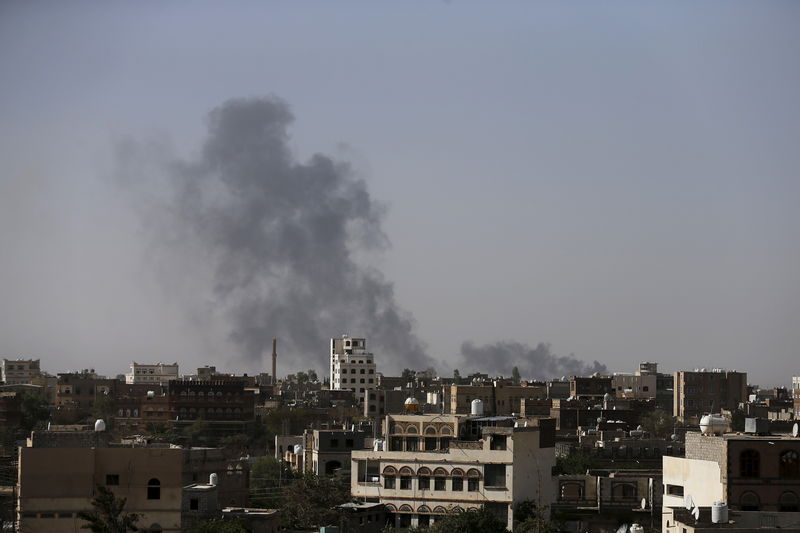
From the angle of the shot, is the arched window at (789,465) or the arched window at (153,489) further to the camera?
the arched window at (789,465)

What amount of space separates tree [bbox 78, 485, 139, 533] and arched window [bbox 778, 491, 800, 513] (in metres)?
21.3

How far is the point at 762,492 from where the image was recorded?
184 feet

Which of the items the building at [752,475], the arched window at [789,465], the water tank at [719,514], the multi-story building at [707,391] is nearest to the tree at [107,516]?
the water tank at [719,514]

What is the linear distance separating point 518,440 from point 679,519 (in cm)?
2445

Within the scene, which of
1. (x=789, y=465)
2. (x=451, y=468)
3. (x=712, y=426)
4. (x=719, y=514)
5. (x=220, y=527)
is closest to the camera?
(x=719, y=514)

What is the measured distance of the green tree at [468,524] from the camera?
66.0m

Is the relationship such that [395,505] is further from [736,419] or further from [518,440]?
[736,419]

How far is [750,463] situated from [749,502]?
1.29 metres

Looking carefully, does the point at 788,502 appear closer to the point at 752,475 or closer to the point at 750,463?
the point at 752,475

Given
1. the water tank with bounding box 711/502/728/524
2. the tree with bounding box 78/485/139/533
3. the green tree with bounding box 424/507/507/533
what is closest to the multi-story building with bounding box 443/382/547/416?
the green tree with bounding box 424/507/507/533

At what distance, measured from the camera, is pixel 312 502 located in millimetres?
70000

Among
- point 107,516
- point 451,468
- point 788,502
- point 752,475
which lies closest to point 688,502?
point 752,475

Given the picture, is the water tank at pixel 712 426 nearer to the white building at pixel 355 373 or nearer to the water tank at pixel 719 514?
the water tank at pixel 719 514

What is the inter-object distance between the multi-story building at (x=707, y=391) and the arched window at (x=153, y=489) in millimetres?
96527
